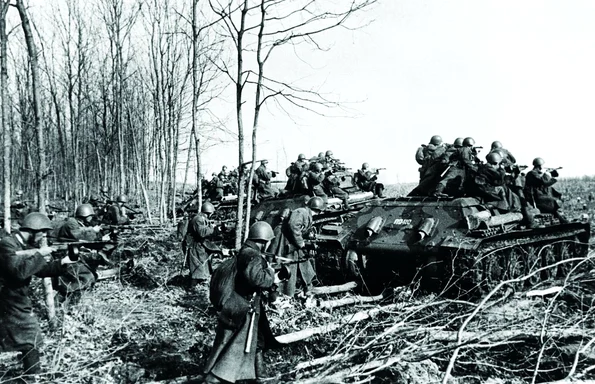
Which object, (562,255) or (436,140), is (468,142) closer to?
(436,140)

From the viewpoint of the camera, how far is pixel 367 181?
16.8m

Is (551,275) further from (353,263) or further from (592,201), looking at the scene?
(592,201)

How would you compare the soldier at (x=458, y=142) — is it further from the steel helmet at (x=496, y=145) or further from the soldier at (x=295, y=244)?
the soldier at (x=295, y=244)

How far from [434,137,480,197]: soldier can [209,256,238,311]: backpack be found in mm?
6434

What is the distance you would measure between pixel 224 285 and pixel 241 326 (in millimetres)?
395

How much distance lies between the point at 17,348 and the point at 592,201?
25135 mm

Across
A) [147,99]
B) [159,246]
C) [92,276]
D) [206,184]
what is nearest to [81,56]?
[147,99]

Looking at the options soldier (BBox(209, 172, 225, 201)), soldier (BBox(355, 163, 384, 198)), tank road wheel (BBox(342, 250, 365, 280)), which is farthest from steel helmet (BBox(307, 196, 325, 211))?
soldier (BBox(209, 172, 225, 201))

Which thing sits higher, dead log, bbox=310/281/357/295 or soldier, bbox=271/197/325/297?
soldier, bbox=271/197/325/297

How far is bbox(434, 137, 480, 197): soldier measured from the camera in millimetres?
10422

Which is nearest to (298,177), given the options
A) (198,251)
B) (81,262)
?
(198,251)

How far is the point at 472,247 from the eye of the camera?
8305 millimetres

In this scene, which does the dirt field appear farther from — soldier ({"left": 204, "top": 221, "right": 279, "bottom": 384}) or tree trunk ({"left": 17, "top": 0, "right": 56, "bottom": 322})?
tree trunk ({"left": 17, "top": 0, "right": 56, "bottom": 322})

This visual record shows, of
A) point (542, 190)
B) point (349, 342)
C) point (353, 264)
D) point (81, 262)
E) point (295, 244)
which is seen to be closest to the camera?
point (349, 342)
